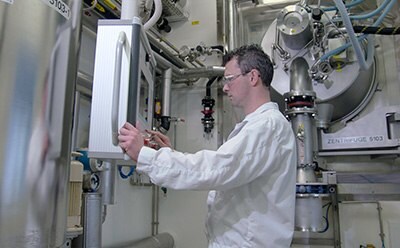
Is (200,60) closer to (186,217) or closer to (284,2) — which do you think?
(284,2)

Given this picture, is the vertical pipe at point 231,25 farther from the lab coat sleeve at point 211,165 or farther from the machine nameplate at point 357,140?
the lab coat sleeve at point 211,165

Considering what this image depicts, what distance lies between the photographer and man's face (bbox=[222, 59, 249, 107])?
1280mm

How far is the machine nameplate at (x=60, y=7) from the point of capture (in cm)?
85

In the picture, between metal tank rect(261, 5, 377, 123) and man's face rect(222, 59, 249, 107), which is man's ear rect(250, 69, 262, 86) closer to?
man's face rect(222, 59, 249, 107)

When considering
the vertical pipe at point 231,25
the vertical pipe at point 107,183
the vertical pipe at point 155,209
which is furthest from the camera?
the vertical pipe at point 155,209

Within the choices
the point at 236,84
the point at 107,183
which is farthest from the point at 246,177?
the point at 107,183

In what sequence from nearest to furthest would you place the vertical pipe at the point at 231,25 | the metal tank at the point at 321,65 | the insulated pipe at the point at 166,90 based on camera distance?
the metal tank at the point at 321,65
the insulated pipe at the point at 166,90
the vertical pipe at the point at 231,25

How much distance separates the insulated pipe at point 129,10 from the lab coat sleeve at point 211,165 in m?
0.50

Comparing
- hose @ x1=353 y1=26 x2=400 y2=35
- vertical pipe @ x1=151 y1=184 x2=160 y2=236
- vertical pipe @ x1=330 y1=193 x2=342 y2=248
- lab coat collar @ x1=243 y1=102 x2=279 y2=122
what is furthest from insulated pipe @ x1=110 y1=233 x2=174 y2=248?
hose @ x1=353 y1=26 x2=400 y2=35

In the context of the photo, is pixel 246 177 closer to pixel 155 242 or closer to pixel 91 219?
pixel 91 219

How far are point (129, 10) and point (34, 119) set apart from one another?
1.87 feet

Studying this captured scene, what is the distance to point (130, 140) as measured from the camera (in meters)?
0.95

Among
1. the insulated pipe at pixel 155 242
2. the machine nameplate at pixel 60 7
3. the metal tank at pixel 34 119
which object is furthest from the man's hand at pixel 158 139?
the insulated pipe at pixel 155 242

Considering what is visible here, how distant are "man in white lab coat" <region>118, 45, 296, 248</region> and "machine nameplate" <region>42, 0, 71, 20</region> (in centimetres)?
34
